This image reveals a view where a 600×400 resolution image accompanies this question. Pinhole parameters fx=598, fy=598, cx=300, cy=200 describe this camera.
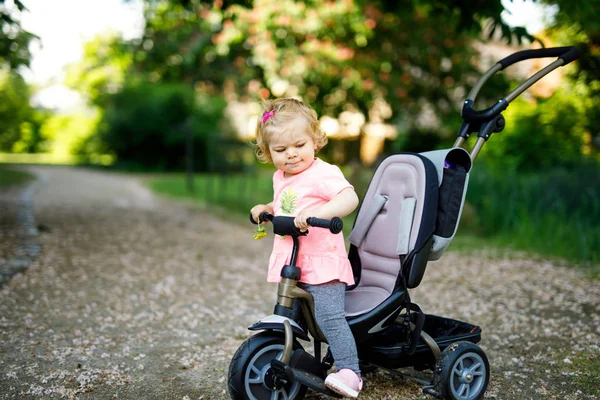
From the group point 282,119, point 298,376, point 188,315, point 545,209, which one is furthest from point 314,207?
point 545,209

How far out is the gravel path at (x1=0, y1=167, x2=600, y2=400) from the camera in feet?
10.7

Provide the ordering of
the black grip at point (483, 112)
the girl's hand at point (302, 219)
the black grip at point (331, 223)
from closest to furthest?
the black grip at point (331, 223), the girl's hand at point (302, 219), the black grip at point (483, 112)

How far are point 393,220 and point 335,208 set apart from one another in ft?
1.55

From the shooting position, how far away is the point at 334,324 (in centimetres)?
276

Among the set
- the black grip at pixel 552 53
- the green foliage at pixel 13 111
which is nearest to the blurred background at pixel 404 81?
the black grip at pixel 552 53

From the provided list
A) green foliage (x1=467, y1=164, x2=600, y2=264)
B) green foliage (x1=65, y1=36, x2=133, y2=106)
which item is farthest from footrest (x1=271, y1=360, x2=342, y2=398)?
green foliage (x1=65, y1=36, x2=133, y2=106)

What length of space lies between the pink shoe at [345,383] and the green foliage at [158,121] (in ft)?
65.5

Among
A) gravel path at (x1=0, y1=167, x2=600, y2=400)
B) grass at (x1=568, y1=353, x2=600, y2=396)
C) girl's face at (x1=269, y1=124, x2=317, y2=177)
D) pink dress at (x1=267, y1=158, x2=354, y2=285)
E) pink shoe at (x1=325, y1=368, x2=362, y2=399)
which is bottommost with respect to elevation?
gravel path at (x1=0, y1=167, x2=600, y2=400)

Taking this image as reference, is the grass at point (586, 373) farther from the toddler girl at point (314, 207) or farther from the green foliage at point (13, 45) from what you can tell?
the green foliage at point (13, 45)

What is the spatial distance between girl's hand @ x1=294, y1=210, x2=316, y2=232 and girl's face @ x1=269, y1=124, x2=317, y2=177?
0.27 m

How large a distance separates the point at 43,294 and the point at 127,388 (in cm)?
219

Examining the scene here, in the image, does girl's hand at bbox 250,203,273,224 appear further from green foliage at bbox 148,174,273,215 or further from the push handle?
green foliage at bbox 148,174,273,215

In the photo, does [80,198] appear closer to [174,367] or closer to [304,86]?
[304,86]

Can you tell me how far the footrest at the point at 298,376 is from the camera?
2.65m
